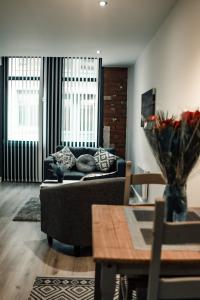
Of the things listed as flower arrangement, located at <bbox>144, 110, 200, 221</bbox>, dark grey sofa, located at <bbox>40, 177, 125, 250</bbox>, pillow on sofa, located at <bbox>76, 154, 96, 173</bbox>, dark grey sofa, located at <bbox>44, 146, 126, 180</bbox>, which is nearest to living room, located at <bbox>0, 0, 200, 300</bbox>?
dark grey sofa, located at <bbox>40, 177, 125, 250</bbox>

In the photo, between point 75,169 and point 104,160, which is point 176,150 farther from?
point 75,169

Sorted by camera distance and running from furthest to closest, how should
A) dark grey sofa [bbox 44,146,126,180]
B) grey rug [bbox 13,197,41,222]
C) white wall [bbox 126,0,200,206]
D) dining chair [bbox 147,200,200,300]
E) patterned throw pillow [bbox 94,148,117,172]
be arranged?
patterned throw pillow [bbox 94,148,117,172] → dark grey sofa [bbox 44,146,126,180] → grey rug [bbox 13,197,41,222] → white wall [bbox 126,0,200,206] → dining chair [bbox 147,200,200,300]

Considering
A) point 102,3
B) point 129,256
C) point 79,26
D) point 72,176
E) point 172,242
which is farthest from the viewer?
point 72,176

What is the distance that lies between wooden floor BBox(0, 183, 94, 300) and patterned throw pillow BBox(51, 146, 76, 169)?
1970mm

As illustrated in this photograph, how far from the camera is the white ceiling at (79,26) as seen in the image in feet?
12.1

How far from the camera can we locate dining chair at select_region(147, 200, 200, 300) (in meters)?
1.11

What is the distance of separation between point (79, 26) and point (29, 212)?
2.67 meters

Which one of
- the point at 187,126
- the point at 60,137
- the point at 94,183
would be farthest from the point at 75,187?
the point at 60,137

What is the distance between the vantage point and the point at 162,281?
1146 mm

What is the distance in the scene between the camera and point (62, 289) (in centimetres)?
270

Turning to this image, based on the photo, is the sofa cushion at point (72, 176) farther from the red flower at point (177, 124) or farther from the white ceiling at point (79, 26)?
the red flower at point (177, 124)

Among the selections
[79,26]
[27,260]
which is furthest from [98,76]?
[27,260]

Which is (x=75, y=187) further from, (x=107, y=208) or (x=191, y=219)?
(x=191, y=219)

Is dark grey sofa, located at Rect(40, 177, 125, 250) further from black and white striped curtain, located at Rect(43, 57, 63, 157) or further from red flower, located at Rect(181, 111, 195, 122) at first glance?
black and white striped curtain, located at Rect(43, 57, 63, 157)
